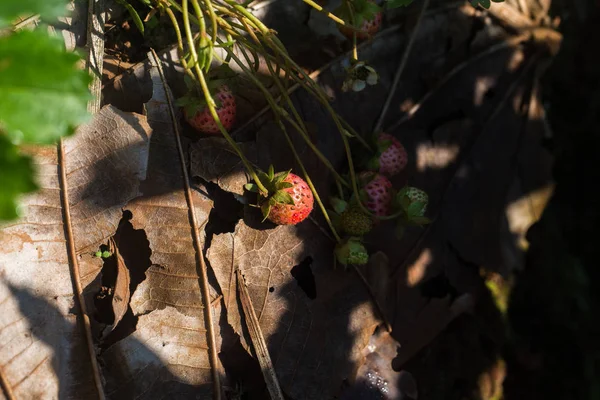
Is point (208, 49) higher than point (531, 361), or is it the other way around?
point (208, 49)

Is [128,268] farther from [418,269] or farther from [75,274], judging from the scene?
[418,269]

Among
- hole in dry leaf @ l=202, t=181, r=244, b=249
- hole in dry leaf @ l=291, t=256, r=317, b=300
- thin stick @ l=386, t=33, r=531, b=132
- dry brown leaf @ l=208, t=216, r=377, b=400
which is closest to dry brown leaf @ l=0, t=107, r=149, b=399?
hole in dry leaf @ l=202, t=181, r=244, b=249

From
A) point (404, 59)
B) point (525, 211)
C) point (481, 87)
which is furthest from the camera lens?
point (525, 211)

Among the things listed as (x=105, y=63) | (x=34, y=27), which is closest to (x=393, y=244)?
(x=105, y=63)

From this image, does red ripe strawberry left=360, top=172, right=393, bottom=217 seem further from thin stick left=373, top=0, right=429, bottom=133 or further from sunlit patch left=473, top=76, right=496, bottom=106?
sunlit patch left=473, top=76, right=496, bottom=106

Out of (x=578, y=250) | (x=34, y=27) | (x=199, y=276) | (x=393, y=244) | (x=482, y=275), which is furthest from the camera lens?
(x=578, y=250)

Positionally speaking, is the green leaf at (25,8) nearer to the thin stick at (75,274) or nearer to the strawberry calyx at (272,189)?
the thin stick at (75,274)

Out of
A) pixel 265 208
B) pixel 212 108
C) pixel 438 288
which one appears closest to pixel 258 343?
pixel 265 208

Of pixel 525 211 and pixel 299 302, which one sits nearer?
pixel 299 302

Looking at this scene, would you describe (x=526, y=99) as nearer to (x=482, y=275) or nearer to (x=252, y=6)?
(x=482, y=275)
